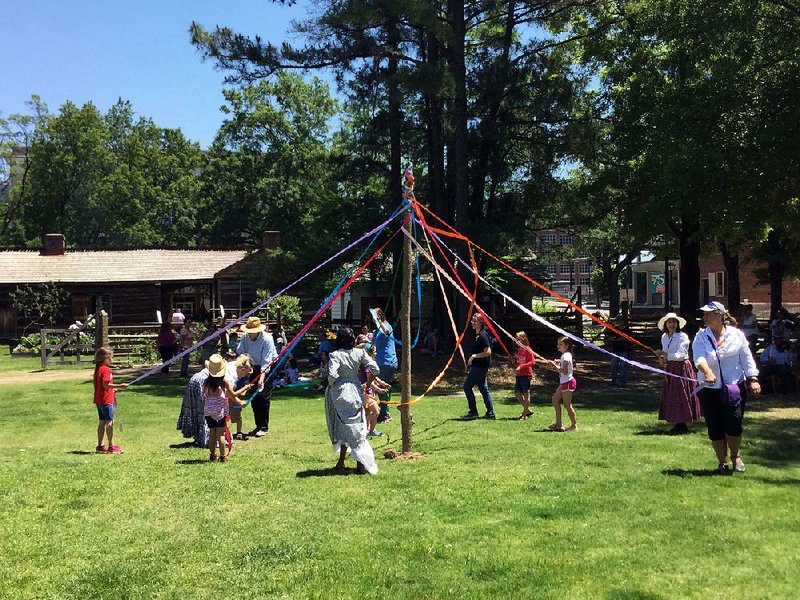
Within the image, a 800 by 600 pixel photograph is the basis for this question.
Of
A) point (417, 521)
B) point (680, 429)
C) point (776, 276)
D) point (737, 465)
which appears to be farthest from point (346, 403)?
point (776, 276)

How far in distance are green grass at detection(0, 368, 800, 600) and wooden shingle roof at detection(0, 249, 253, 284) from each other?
82.9 feet

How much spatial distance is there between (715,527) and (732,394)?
1978mm

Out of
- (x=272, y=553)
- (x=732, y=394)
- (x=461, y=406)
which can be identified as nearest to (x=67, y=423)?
(x=461, y=406)

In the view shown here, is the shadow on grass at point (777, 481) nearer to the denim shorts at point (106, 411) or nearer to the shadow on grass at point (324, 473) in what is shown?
the shadow on grass at point (324, 473)

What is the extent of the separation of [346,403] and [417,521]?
2.16 meters

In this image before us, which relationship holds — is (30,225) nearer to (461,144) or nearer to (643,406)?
(461,144)

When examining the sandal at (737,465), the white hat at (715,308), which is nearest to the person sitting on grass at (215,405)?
the white hat at (715,308)

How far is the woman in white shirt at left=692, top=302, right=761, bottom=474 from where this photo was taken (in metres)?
7.02

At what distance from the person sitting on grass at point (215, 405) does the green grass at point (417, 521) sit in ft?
1.05

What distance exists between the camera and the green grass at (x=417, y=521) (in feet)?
14.8

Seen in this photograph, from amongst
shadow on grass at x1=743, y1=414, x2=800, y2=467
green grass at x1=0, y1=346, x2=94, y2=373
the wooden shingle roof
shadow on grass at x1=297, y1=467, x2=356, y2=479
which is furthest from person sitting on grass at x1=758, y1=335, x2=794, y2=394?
the wooden shingle roof

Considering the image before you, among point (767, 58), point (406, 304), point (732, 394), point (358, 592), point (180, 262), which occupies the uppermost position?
point (767, 58)

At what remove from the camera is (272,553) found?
16.6 feet

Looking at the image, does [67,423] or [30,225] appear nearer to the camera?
[67,423]
